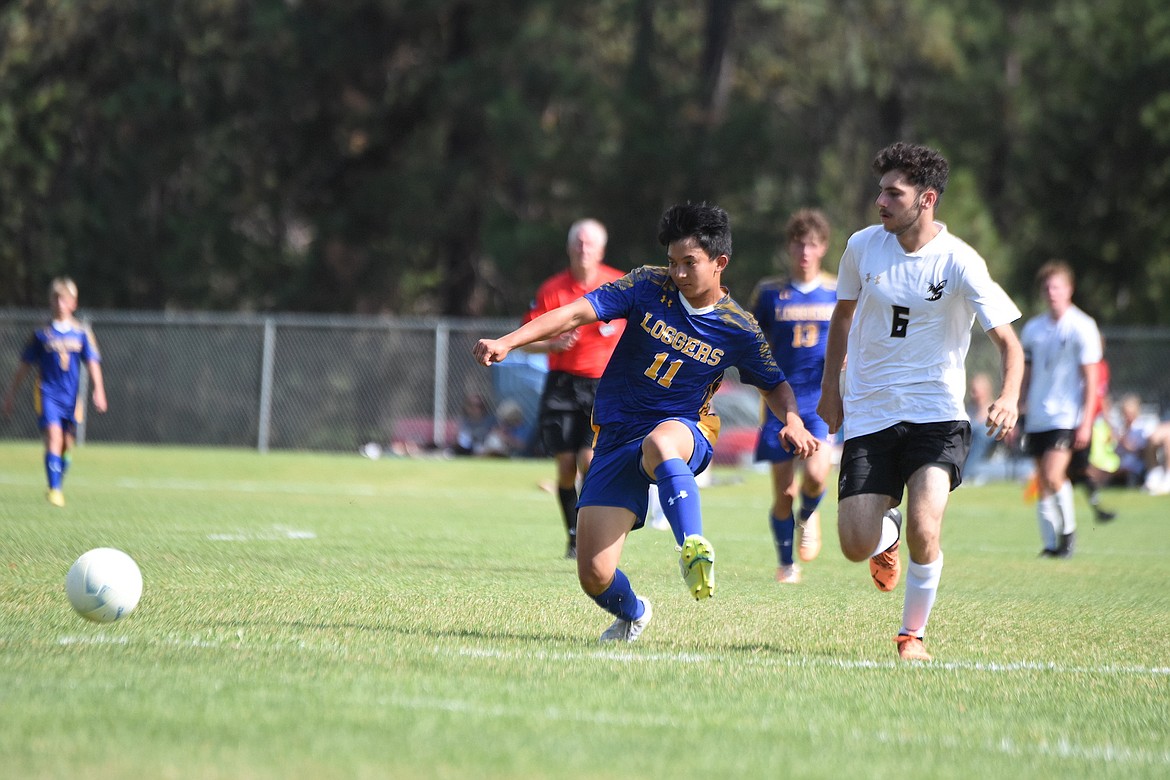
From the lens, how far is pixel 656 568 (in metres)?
9.54

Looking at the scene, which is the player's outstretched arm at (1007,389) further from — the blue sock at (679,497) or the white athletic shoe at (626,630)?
the white athletic shoe at (626,630)

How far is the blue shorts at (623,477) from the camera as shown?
20.7 feet

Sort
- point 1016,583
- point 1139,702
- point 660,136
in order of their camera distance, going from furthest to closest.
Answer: point 660,136
point 1016,583
point 1139,702

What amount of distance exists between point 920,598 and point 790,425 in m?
0.96

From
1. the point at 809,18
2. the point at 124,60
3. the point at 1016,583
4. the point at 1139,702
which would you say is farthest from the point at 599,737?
the point at 124,60

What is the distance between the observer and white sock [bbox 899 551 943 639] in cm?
625

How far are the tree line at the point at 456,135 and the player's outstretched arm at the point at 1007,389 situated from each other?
2450cm

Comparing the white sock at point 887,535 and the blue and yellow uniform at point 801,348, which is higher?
the blue and yellow uniform at point 801,348

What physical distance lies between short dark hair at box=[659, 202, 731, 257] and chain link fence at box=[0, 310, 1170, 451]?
59.2 feet

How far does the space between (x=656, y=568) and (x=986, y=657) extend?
356 centimetres

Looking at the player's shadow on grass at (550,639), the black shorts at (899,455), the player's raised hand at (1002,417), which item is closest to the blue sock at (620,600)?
the player's shadow on grass at (550,639)

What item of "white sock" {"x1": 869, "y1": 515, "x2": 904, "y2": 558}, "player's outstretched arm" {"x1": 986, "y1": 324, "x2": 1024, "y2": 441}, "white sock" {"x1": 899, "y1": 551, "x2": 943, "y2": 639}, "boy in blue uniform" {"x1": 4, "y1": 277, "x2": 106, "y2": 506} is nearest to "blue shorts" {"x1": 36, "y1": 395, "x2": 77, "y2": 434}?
"boy in blue uniform" {"x1": 4, "y1": 277, "x2": 106, "y2": 506}

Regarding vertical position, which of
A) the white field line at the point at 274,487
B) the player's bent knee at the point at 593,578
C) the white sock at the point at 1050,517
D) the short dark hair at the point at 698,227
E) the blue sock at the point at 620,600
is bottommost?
the white field line at the point at 274,487

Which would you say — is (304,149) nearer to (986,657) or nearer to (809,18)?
(809,18)
